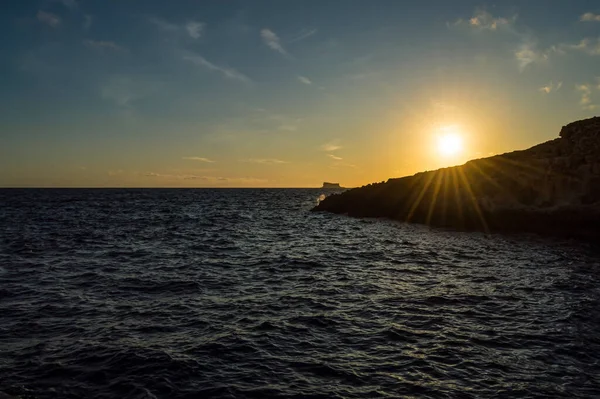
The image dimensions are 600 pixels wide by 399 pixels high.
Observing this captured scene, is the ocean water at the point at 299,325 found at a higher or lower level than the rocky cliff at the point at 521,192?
lower

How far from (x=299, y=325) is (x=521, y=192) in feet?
127

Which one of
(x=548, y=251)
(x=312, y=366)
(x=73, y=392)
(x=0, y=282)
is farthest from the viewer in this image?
(x=548, y=251)

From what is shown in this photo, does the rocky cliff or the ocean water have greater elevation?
the rocky cliff

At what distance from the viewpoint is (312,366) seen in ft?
37.3

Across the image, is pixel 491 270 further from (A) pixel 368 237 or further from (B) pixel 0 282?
(B) pixel 0 282

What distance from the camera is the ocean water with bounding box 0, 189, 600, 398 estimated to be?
410 inches

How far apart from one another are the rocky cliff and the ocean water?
11.0 m

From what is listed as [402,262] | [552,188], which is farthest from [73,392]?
[552,188]

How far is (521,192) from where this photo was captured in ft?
145

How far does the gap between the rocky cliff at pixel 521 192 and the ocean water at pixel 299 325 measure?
10973mm

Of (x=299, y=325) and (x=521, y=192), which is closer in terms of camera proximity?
(x=299, y=325)

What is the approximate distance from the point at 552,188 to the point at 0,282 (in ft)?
Answer: 150

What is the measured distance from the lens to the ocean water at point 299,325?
10.4 m

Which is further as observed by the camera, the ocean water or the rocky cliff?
the rocky cliff
